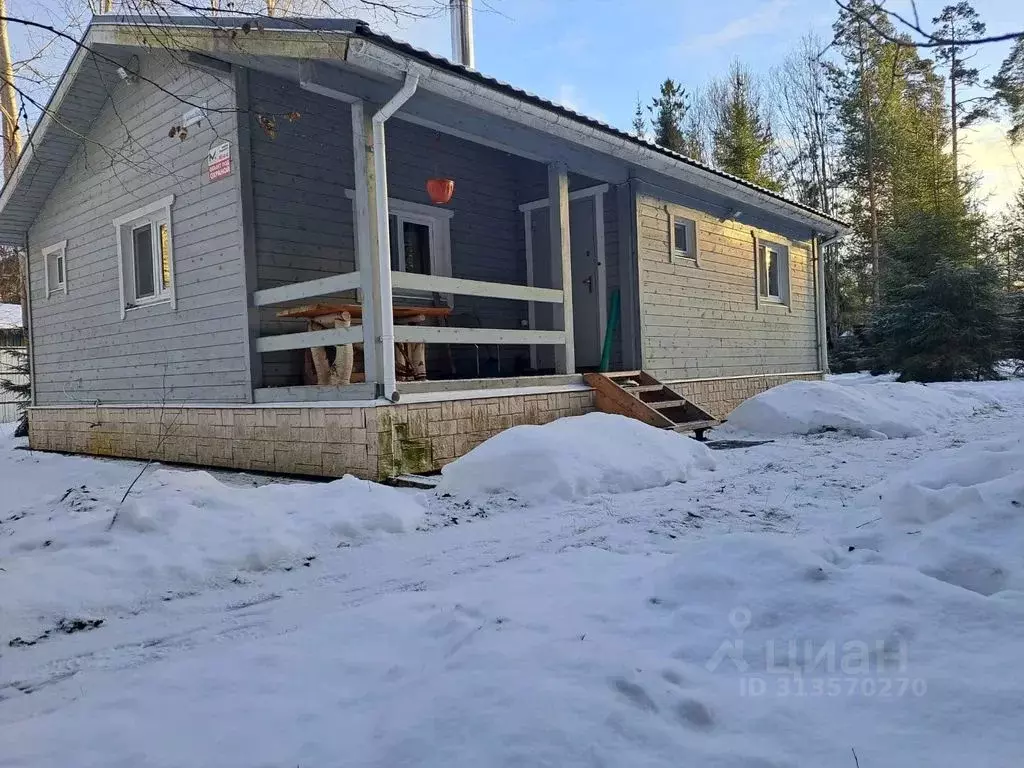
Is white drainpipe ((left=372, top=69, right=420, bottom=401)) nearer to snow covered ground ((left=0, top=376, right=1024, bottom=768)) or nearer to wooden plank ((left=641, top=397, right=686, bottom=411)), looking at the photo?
snow covered ground ((left=0, top=376, right=1024, bottom=768))

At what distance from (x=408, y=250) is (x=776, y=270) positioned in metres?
7.12

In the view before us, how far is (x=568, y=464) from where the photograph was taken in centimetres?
480

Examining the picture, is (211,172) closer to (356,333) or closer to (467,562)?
(356,333)

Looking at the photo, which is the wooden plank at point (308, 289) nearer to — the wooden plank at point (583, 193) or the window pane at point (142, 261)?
the window pane at point (142, 261)

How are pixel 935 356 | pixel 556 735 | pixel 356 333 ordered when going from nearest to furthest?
1. pixel 556 735
2. pixel 356 333
3. pixel 935 356

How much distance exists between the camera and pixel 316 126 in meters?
7.10

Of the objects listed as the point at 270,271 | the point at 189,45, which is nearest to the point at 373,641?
the point at 270,271

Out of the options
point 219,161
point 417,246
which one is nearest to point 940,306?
point 417,246

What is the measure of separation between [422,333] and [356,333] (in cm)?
56

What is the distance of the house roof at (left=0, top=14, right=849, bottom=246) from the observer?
4.86 m

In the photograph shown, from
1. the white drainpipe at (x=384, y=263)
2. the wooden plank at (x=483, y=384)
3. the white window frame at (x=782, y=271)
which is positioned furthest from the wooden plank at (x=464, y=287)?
the white window frame at (x=782, y=271)

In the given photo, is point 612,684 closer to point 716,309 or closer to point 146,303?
point 146,303

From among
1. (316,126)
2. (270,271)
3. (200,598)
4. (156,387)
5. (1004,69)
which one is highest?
(316,126)

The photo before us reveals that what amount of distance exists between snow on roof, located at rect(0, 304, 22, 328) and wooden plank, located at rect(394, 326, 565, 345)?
60.9 ft
